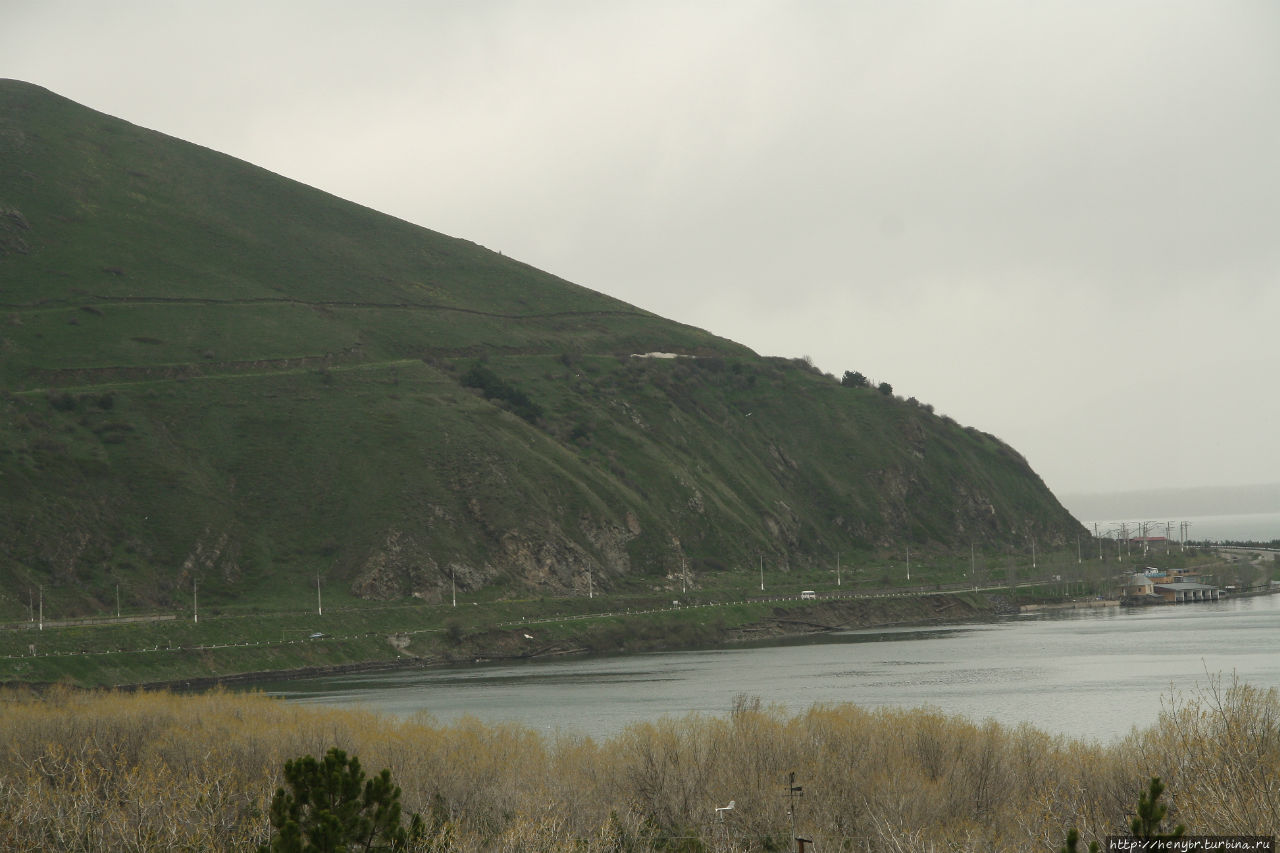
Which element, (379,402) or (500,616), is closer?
(500,616)

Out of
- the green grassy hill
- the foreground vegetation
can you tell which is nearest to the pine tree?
the foreground vegetation

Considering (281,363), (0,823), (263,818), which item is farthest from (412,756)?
(281,363)

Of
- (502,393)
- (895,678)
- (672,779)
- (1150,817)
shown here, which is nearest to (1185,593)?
(502,393)

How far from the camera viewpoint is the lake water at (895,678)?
74.2 m

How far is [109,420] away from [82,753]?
121 meters

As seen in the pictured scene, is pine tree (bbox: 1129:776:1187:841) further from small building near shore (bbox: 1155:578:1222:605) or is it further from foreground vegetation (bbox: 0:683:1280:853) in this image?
small building near shore (bbox: 1155:578:1222:605)

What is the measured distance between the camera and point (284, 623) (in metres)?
129

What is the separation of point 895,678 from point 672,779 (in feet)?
193

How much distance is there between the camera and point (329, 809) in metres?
24.2

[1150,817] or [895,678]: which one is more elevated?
[1150,817]

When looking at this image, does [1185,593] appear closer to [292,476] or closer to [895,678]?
[895,678]

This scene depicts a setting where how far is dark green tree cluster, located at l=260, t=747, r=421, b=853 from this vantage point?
2348 centimetres

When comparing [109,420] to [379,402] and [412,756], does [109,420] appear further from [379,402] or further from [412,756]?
[412,756]

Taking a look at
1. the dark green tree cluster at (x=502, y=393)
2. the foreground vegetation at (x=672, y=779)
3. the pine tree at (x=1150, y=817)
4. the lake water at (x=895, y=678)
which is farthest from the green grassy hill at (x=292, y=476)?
the pine tree at (x=1150, y=817)
